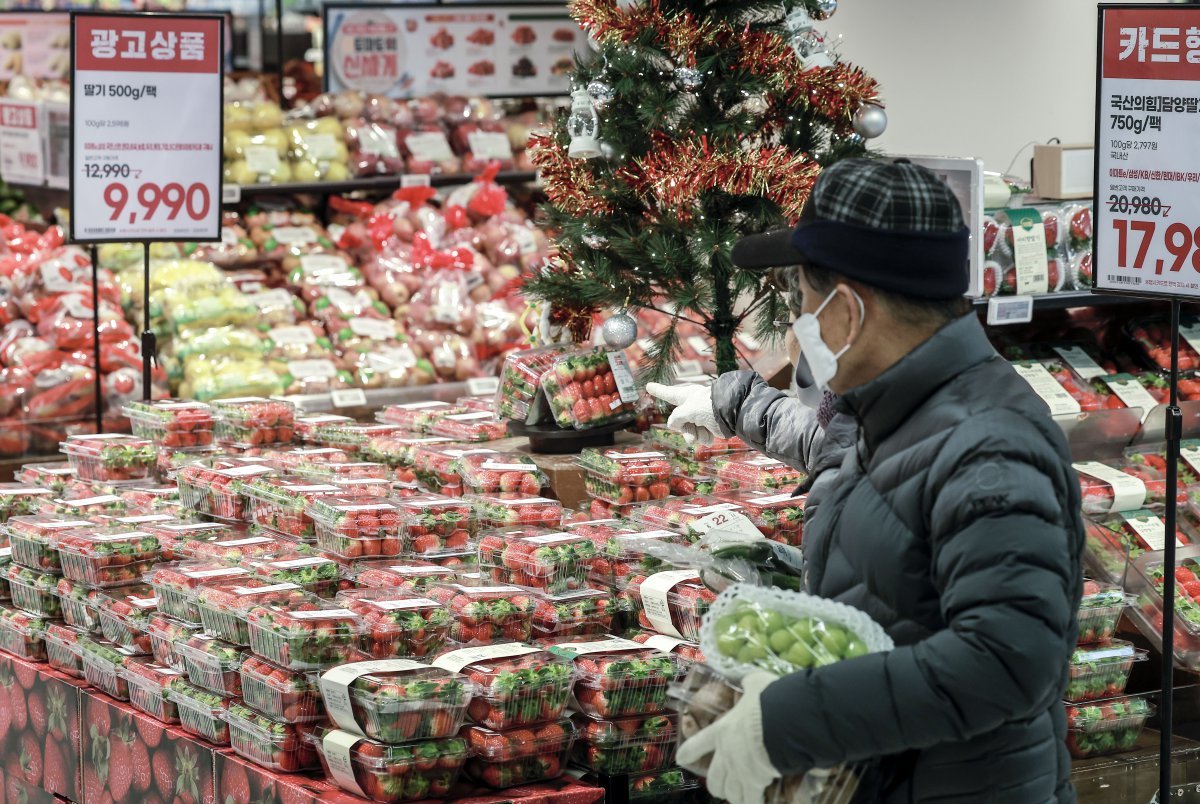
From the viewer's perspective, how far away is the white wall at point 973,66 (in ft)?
18.5

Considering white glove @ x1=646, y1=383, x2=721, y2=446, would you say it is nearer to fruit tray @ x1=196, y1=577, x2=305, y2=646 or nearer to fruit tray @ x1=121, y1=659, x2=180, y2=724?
fruit tray @ x1=196, y1=577, x2=305, y2=646

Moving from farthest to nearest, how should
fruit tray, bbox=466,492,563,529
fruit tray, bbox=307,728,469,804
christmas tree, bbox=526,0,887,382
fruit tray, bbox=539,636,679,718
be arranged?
christmas tree, bbox=526,0,887,382, fruit tray, bbox=466,492,563,529, fruit tray, bbox=539,636,679,718, fruit tray, bbox=307,728,469,804

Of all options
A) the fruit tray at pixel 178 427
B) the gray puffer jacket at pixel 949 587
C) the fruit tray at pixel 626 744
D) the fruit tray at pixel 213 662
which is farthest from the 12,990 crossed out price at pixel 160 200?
the gray puffer jacket at pixel 949 587

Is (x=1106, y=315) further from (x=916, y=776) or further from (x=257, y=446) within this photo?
(x=916, y=776)

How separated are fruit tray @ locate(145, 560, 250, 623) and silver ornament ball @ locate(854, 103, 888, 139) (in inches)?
69.3

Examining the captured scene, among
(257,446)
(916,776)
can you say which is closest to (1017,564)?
(916,776)

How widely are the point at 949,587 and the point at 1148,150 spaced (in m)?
1.79

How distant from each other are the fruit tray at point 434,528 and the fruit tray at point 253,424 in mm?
1033

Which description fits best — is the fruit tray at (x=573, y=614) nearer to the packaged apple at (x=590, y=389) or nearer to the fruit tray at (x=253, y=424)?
the packaged apple at (x=590, y=389)

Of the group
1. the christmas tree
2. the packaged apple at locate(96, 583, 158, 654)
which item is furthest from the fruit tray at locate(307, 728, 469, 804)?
Result: the christmas tree

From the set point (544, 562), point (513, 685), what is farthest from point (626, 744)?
point (544, 562)

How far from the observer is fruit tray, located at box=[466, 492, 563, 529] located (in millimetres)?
3463

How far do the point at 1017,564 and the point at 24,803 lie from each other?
2.55 m

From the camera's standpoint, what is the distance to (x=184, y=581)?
3.01 m
